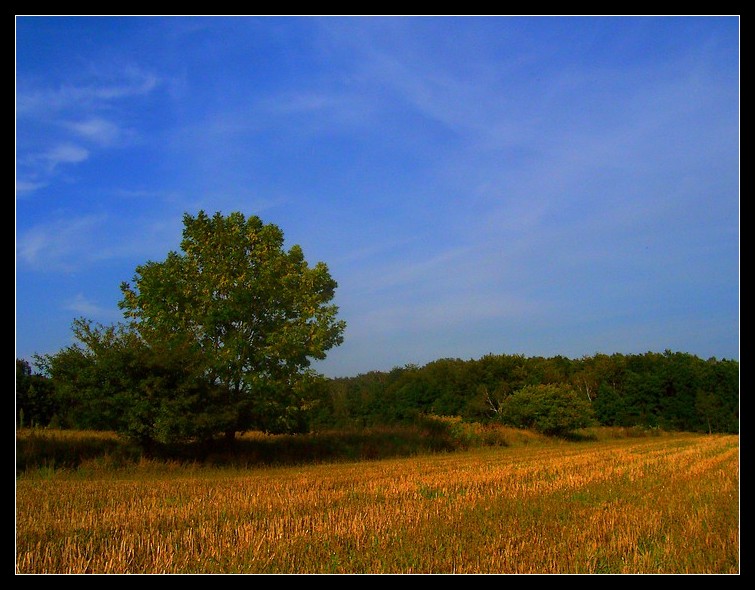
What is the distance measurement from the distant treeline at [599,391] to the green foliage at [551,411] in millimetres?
17932

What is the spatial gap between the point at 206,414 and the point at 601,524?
15826mm

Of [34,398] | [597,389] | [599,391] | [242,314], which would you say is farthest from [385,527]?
[597,389]

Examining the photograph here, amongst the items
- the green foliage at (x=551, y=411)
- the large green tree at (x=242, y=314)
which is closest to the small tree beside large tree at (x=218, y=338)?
the large green tree at (x=242, y=314)

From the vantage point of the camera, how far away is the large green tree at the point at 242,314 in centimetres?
2398

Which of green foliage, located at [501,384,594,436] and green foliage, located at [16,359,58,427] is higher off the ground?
green foliage, located at [16,359,58,427]

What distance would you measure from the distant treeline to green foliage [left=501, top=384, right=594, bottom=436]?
58.8ft

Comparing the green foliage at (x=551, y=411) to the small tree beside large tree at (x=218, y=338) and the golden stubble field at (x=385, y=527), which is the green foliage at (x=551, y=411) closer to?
the small tree beside large tree at (x=218, y=338)

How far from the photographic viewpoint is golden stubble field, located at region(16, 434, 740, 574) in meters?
5.94

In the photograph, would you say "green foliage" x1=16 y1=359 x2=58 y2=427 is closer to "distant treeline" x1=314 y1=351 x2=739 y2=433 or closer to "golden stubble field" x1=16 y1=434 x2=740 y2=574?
"golden stubble field" x1=16 y1=434 x2=740 y2=574

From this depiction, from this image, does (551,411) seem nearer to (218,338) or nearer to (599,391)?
(599,391)

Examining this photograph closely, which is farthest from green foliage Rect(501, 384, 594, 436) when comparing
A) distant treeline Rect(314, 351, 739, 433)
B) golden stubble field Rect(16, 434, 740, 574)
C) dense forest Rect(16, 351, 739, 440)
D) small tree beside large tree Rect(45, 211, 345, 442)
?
golden stubble field Rect(16, 434, 740, 574)

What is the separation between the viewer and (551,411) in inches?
2132
